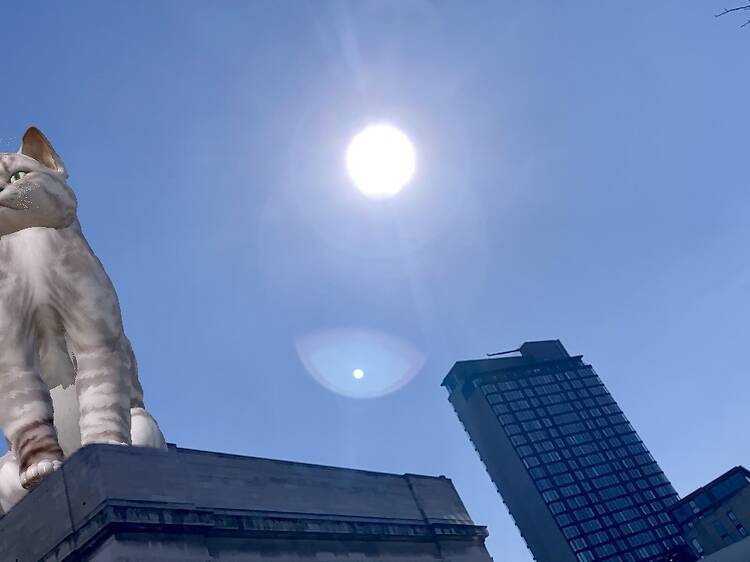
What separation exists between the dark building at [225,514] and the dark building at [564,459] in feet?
313

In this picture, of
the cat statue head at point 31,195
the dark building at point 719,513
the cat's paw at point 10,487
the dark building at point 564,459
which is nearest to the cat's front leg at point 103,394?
the cat's paw at point 10,487

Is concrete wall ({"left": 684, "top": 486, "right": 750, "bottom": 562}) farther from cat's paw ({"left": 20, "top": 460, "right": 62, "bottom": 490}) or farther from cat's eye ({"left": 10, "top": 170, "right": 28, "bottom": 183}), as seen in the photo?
cat's eye ({"left": 10, "top": 170, "right": 28, "bottom": 183})

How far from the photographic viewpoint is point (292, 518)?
23.8 feet

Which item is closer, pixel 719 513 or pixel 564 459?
pixel 719 513

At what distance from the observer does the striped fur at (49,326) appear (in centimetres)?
672

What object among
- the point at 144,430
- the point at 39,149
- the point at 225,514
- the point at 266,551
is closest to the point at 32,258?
the point at 39,149

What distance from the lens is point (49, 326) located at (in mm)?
7320

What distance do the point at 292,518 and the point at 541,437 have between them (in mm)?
107830

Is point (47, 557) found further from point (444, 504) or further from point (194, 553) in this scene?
point (444, 504)

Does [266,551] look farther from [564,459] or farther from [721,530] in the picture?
[564,459]

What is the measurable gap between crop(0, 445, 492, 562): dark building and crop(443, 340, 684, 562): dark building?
9532 centimetres

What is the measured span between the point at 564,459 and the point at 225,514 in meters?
108

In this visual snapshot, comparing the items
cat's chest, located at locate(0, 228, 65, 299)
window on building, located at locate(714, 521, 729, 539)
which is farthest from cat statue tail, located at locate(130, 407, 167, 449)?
window on building, located at locate(714, 521, 729, 539)

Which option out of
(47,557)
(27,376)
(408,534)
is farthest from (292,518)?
(27,376)
